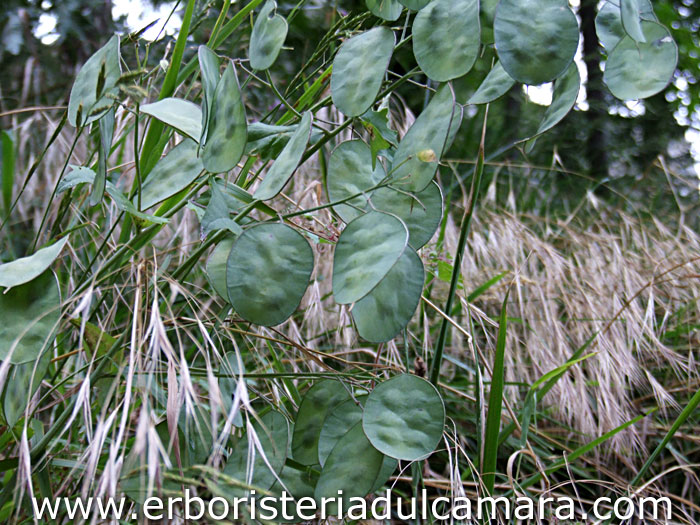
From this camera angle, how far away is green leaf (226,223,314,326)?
39 cm

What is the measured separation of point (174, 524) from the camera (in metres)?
0.38

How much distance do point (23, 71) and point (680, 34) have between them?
85.8 inches

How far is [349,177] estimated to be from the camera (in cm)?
46

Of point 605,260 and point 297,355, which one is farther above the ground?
point 297,355

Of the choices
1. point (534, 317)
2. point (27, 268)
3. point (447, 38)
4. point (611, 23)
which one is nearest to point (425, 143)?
point (447, 38)

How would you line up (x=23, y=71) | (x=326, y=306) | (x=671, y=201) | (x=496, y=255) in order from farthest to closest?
1. (x=671, y=201)
2. (x=23, y=71)
3. (x=496, y=255)
4. (x=326, y=306)

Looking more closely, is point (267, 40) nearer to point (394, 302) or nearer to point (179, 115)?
point (179, 115)

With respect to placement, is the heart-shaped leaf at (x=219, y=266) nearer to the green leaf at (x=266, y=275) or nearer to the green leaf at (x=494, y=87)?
the green leaf at (x=266, y=275)

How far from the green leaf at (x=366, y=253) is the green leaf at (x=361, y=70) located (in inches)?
3.1

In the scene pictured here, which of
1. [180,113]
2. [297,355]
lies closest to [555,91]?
[180,113]

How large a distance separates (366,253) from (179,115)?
16 centimetres

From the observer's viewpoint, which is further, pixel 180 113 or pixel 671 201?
pixel 671 201

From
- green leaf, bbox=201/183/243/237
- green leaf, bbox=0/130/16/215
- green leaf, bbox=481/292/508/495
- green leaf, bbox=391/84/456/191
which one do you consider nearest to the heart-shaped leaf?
green leaf, bbox=201/183/243/237

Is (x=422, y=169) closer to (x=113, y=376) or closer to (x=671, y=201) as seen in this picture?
(x=113, y=376)
